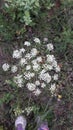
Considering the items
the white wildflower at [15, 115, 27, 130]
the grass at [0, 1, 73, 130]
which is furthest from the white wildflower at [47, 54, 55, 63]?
the white wildflower at [15, 115, 27, 130]

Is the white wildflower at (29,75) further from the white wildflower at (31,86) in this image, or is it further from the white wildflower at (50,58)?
the white wildflower at (50,58)

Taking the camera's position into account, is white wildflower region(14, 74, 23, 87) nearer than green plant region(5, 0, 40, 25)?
Yes

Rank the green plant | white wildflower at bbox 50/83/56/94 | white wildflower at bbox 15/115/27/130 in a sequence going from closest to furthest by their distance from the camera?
1. white wildflower at bbox 15/115/27/130
2. white wildflower at bbox 50/83/56/94
3. the green plant

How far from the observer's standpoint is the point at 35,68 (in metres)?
3.52

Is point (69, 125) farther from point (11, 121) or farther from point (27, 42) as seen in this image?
point (27, 42)

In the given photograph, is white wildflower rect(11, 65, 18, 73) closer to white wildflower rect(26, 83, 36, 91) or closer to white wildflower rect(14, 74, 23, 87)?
white wildflower rect(14, 74, 23, 87)

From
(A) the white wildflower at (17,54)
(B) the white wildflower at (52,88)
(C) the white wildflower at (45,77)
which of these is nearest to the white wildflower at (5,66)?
(A) the white wildflower at (17,54)

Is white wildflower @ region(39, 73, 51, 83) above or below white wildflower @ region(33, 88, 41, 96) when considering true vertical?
above

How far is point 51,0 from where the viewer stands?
13.4 feet

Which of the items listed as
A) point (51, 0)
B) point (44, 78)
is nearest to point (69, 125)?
point (44, 78)

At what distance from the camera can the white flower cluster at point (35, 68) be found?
349 cm

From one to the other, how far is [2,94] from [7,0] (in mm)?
1147

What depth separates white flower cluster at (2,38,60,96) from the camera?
11.5ft

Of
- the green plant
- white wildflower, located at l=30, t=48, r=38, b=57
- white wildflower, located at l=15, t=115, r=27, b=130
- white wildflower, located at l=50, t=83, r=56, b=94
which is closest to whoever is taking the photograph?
white wildflower, located at l=15, t=115, r=27, b=130
